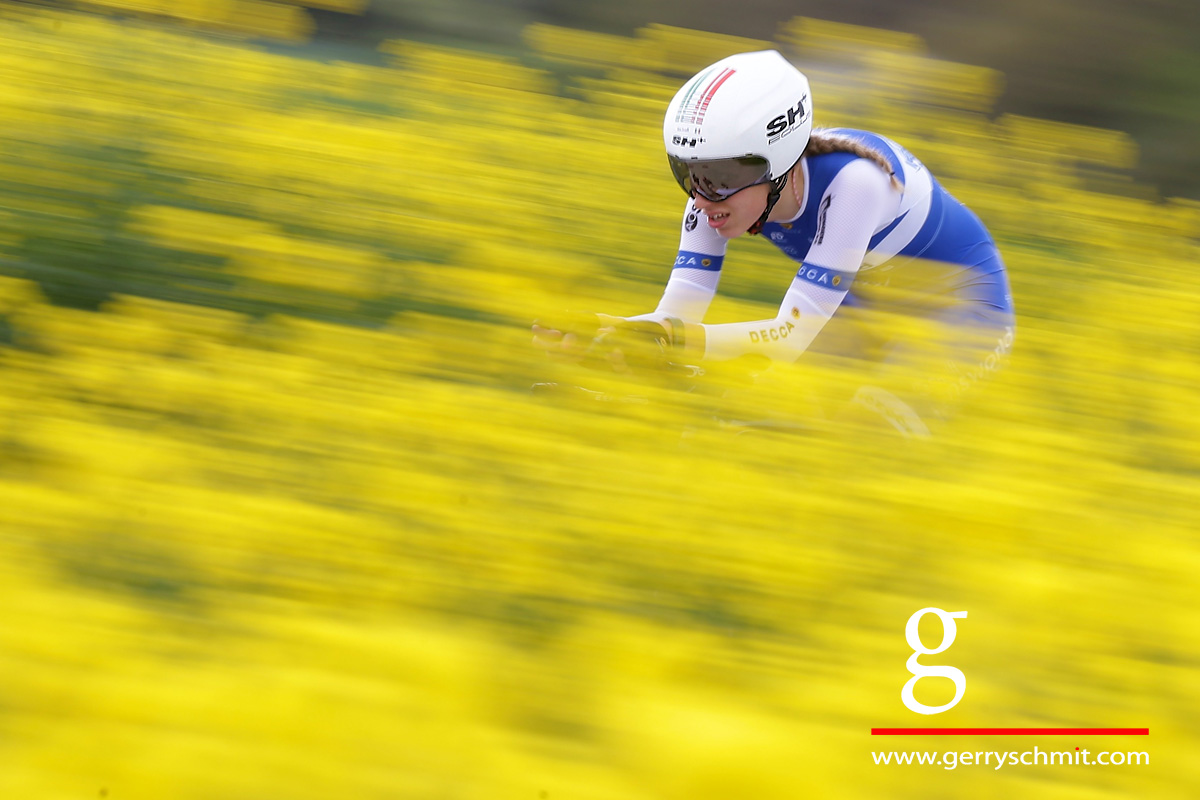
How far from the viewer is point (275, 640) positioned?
1.71 meters

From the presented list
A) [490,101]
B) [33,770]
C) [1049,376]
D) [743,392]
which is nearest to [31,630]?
[33,770]

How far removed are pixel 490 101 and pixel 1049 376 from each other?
15.0ft

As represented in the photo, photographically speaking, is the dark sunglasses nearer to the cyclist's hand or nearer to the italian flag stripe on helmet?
the italian flag stripe on helmet

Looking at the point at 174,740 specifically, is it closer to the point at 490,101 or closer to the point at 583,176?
the point at 583,176

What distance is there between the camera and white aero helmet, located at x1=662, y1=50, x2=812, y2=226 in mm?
3318

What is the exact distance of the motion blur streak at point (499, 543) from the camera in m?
1.57

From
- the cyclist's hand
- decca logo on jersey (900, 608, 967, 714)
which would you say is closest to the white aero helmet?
the cyclist's hand

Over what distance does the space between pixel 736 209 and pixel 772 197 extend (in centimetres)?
12

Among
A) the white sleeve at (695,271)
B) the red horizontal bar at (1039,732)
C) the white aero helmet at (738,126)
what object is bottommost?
the red horizontal bar at (1039,732)

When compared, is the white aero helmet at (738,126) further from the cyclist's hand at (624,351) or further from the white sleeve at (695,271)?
the cyclist's hand at (624,351)

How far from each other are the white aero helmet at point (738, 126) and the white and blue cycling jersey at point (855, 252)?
0.17 metres

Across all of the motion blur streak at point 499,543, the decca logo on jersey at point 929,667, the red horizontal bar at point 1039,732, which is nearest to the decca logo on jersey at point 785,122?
the motion blur streak at point 499,543

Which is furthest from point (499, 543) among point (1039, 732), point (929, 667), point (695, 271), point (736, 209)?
point (695, 271)

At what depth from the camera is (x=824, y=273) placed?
327 cm
